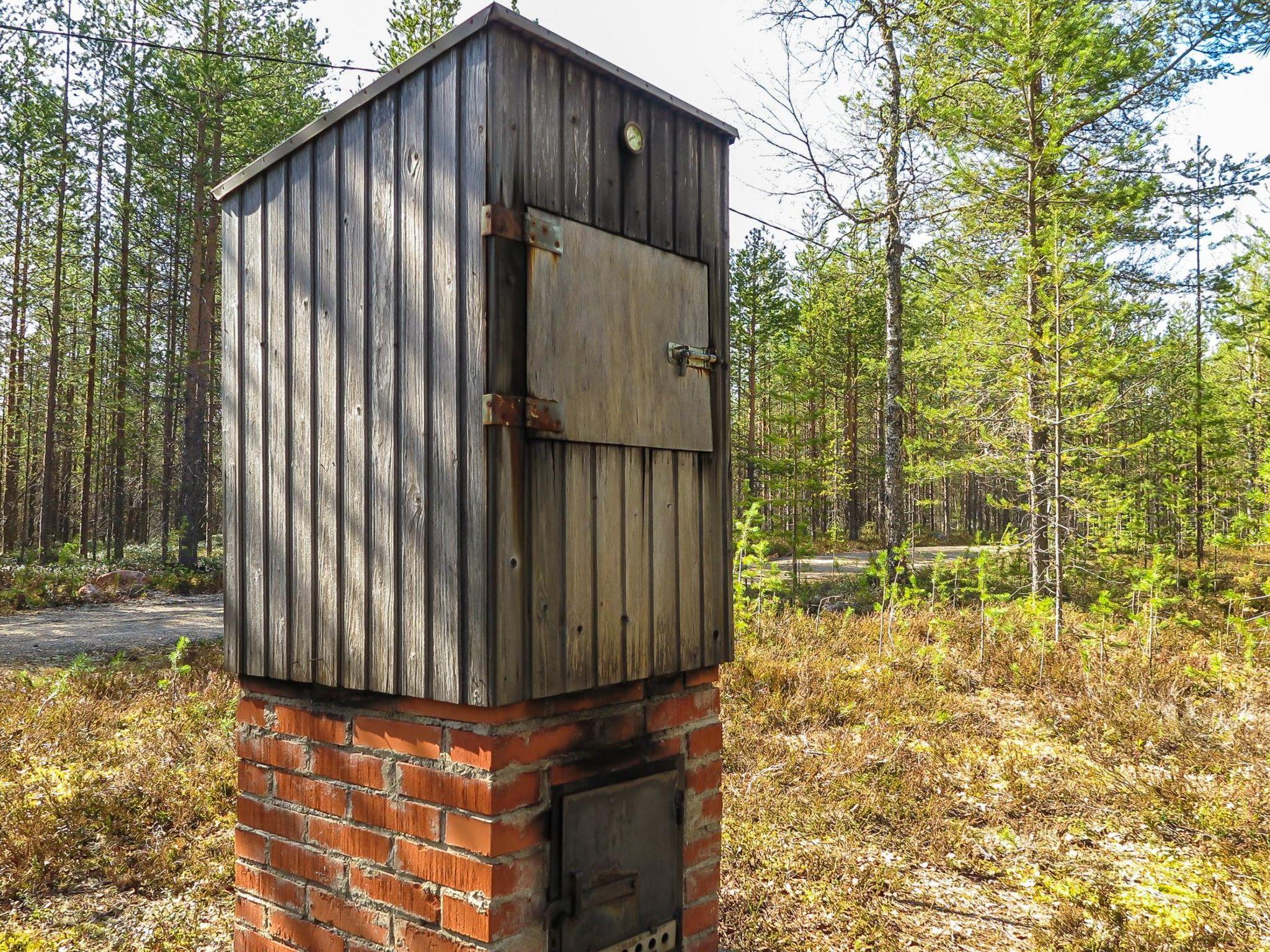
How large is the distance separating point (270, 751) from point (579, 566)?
127cm

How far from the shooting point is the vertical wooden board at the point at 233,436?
268cm

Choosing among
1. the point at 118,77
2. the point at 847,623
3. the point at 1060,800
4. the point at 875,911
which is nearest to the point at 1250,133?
the point at 847,623

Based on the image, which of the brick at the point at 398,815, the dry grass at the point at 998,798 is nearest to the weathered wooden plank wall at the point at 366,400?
the brick at the point at 398,815

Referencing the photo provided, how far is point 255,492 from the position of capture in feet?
8.63

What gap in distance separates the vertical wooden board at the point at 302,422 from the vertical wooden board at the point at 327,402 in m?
0.03

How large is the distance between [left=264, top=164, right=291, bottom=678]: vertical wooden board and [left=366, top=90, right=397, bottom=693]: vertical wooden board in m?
0.41

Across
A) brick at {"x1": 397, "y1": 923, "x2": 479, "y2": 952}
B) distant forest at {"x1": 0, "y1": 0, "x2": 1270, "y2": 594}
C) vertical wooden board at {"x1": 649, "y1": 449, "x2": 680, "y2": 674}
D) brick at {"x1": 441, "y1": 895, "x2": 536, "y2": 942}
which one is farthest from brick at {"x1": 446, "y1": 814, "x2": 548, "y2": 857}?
distant forest at {"x1": 0, "y1": 0, "x2": 1270, "y2": 594}

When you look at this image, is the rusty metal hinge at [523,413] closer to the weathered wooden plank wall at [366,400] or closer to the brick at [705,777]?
the weathered wooden plank wall at [366,400]

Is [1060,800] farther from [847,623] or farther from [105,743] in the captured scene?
[105,743]

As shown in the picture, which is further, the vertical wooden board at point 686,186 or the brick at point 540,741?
the vertical wooden board at point 686,186

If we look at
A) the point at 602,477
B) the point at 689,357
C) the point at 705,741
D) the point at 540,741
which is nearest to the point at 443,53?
the point at 689,357

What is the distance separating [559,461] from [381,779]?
3.45ft

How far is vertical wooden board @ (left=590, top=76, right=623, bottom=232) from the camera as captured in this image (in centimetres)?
236

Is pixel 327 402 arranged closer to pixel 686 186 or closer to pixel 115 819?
pixel 686 186
